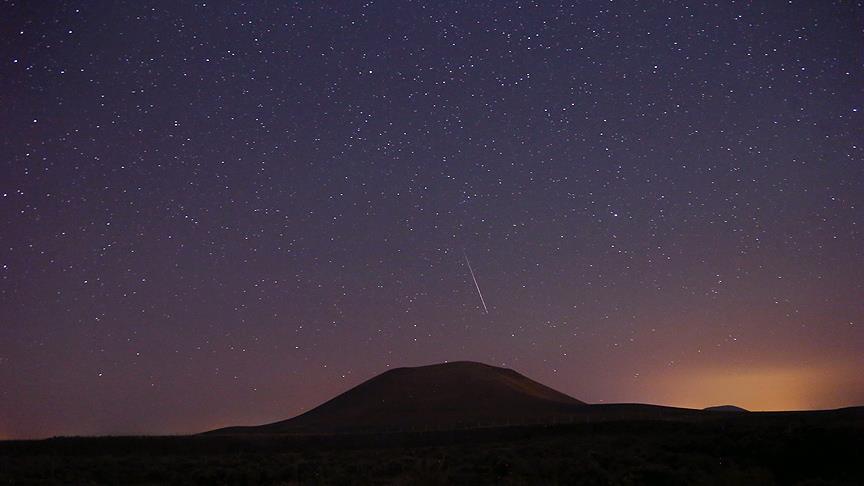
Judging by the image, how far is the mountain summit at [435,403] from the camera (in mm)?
59594

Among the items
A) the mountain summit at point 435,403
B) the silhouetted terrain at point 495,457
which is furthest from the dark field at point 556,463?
the mountain summit at point 435,403

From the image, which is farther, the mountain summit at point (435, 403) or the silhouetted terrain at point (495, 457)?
the mountain summit at point (435, 403)

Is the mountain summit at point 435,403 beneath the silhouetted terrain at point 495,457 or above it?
above

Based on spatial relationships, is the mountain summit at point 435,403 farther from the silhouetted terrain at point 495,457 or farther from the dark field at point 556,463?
the dark field at point 556,463

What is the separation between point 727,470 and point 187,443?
2514cm

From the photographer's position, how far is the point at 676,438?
2491 cm

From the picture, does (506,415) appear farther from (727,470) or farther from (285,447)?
(727,470)

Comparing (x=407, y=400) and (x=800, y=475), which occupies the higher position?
(x=407, y=400)

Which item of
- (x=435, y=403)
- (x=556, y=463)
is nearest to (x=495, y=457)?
(x=556, y=463)

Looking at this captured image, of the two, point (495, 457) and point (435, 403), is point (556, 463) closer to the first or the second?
point (495, 457)

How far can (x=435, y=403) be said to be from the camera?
6962cm

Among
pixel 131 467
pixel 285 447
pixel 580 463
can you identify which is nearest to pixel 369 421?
pixel 285 447

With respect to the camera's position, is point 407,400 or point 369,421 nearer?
point 369,421

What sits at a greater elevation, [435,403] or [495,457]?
[435,403]
